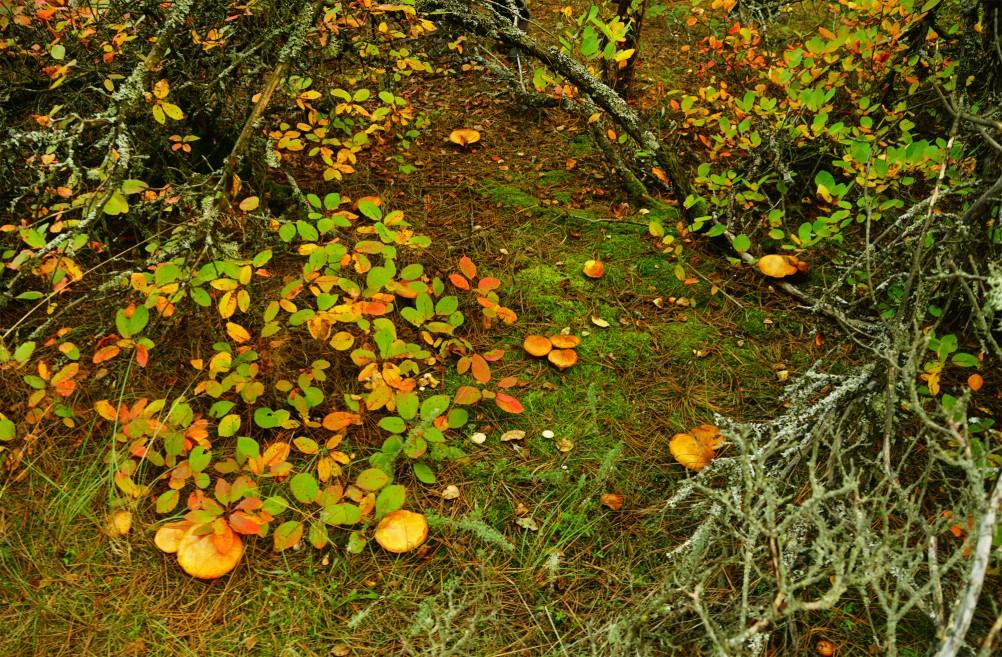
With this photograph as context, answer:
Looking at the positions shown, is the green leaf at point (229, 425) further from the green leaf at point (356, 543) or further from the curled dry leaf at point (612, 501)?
the curled dry leaf at point (612, 501)

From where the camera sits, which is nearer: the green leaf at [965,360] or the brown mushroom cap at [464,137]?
the green leaf at [965,360]

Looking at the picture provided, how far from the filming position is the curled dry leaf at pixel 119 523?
2.35 m

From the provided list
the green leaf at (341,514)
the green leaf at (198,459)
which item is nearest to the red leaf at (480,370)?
the green leaf at (341,514)

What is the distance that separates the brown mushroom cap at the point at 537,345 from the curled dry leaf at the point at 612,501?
794 millimetres

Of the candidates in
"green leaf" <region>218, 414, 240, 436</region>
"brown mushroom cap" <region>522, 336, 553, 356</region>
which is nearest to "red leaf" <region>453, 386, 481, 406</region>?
"brown mushroom cap" <region>522, 336, 553, 356</region>

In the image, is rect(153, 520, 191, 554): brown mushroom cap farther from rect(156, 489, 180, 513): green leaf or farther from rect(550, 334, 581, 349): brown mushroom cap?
rect(550, 334, 581, 349): brown mushroom cap

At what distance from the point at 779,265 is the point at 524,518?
6.40 feet

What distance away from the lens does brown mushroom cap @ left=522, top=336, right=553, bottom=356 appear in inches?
119

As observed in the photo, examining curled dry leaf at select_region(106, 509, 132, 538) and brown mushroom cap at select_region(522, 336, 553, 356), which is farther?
brown mushroom cap at select_region(522, 336, 553, 356)

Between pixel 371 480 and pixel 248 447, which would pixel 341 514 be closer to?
pixel 371 480

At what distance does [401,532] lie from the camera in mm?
2334

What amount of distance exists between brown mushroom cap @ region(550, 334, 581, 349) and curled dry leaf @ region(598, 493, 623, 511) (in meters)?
0.82

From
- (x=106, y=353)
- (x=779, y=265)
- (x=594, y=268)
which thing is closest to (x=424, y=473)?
(x=106, y=353)

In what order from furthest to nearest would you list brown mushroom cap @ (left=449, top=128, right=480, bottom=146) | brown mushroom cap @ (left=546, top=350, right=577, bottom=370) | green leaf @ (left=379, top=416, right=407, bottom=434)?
brown mushroom cap @ (left=449, top=128, right=480, bottom=146), brown mushroom cap @ (left=546, top=350, right=577, bottom=370), green leaf @ (left=379, top=416, right=407, bottom=434)
